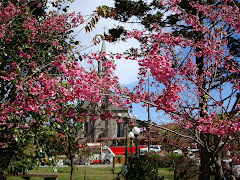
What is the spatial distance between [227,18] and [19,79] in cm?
510

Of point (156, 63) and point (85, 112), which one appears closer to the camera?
point (156, 63)

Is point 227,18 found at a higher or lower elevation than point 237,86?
higher

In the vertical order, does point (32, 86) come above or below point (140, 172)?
above

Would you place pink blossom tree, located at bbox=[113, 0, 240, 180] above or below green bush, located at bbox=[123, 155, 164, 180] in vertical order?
above

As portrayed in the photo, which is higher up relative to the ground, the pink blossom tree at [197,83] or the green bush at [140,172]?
the pink blossom tree at [197,83]

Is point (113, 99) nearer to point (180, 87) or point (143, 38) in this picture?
point (180, 87)

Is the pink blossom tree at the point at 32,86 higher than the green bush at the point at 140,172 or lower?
higher

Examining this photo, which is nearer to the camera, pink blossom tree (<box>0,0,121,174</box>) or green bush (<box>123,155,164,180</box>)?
pink blossom tree (<box>0,0,121,174</box>)

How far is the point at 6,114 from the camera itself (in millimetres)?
4352

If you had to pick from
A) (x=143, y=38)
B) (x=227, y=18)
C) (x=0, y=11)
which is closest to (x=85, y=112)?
(x=143, y=38)

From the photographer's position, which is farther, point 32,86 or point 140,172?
point 140,172

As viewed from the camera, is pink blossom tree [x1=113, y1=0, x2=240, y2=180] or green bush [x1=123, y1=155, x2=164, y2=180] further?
green bush [x1=123, y1=155, x2=164, y2=180]

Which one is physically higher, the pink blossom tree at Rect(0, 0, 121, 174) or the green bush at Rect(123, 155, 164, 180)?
the pink blossom tree at Rect(0, 0, 121, 174)

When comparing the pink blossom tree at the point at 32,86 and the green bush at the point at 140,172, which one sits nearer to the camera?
the pink blossom tree at the point at 32,86
